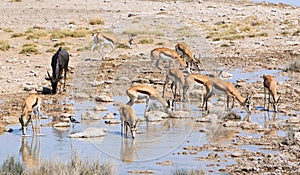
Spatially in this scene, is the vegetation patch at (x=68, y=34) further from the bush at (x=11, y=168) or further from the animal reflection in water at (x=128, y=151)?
the bush at (x=11, y=168)

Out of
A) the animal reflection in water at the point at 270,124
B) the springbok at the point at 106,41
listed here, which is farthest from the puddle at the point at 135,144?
the springbok at the point at 106,41

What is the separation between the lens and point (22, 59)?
2170 centimetres

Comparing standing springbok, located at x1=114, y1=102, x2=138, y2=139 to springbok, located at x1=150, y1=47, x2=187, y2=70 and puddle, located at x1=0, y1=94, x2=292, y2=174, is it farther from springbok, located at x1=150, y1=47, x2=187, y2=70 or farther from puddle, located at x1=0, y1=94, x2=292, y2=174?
springbok, located at x1=150, y1=47, x2=187, y2=70

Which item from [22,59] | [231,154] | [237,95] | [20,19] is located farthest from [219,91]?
[20,19]

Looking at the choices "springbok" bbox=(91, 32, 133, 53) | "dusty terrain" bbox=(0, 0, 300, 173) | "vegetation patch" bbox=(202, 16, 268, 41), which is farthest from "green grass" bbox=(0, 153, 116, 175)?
"vegetation patch" bbox=(202, 16, 268, 41)

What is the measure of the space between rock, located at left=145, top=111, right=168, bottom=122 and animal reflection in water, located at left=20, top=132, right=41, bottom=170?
2.43 m

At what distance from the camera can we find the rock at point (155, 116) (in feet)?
41.9

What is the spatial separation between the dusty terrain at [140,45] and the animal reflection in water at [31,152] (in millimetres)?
1366

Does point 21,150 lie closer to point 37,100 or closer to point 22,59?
point 37,100

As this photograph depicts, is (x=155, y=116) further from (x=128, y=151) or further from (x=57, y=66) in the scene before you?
(x=57, y=66)

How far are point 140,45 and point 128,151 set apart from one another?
50.5 feet

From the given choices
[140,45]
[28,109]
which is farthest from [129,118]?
[140,45]

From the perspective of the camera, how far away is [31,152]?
1027 centimetres

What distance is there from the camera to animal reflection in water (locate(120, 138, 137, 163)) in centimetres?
1000
